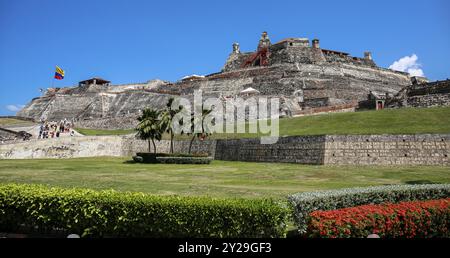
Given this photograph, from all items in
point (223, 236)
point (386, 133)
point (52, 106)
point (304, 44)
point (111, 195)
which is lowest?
point (223, 236)

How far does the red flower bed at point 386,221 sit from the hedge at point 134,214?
3.31 ft

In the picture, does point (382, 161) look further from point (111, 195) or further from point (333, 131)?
point (111, 195)

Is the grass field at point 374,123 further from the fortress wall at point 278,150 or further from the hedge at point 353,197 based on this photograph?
the hedge at point 353,197

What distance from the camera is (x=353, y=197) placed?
1205cm

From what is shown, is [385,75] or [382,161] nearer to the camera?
[382,161]

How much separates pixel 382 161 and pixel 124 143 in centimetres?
2618

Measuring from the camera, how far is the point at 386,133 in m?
29.2

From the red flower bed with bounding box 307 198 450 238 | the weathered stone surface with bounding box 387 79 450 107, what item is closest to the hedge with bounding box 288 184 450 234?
the red flower bed with bounding box 307 198 450 238

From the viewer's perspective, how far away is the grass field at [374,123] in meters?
30.2

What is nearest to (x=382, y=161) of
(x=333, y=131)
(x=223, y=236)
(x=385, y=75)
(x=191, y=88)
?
(x=333, y=131)

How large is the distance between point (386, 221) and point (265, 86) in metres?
51.6

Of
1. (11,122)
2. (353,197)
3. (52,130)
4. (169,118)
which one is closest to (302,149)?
(169,118)

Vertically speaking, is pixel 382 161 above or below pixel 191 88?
below

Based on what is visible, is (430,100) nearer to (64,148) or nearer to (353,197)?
(353,197)
